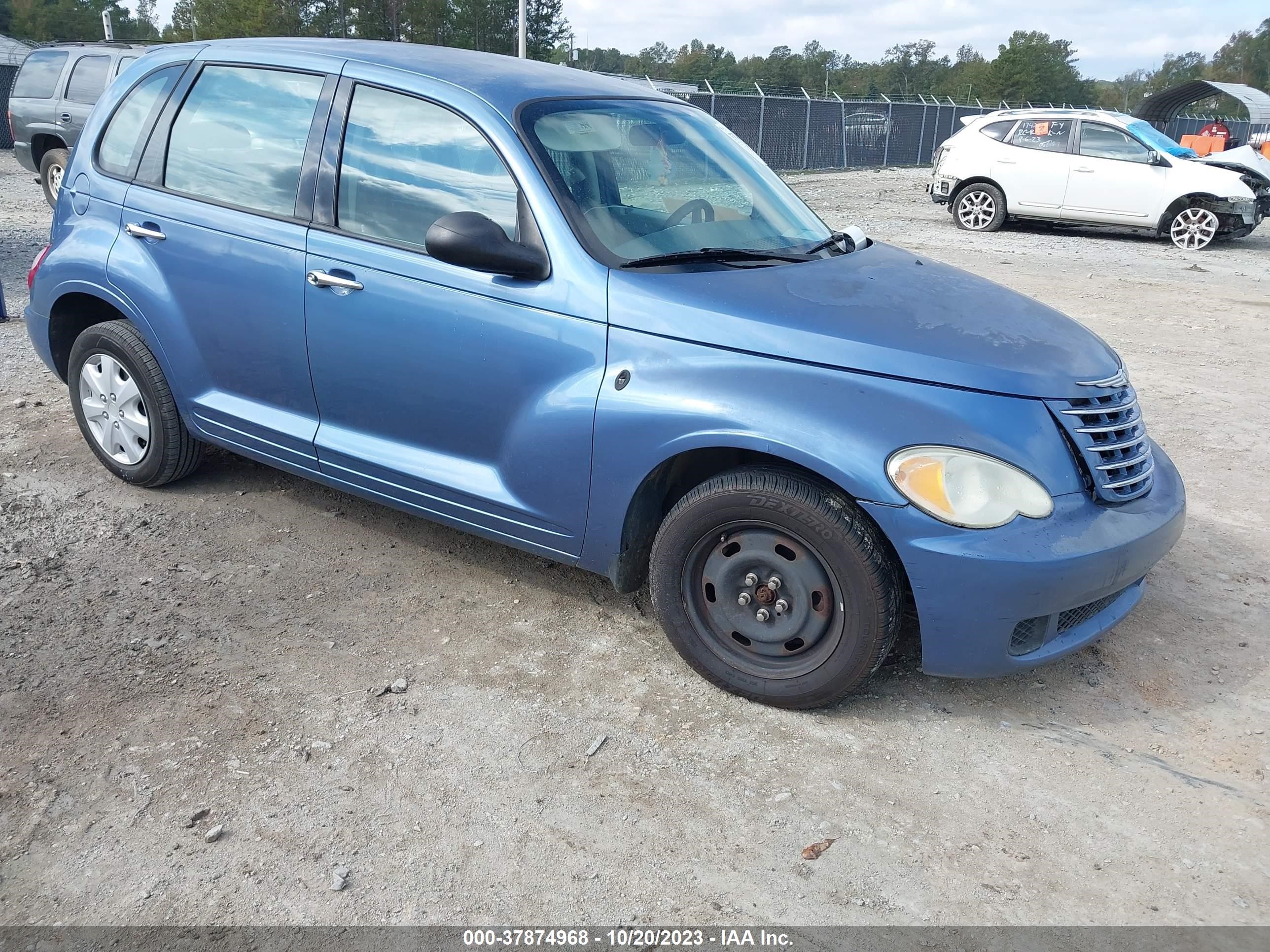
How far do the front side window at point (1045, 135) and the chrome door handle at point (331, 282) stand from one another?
13613 mm

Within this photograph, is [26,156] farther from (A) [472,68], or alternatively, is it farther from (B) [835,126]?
(B) [835,126]

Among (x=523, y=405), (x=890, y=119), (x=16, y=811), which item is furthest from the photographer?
(x=890, y=119)

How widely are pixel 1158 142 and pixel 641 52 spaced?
86.5 meters

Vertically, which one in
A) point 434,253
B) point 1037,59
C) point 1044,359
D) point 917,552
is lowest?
point 917,552

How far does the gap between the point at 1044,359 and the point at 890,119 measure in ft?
100

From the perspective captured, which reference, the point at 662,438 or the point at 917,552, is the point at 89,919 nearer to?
the point at 662,438

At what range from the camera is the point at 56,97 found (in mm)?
12750

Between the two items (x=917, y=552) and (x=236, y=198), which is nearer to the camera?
(x=917, y=552)

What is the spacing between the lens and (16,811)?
9.05 feet

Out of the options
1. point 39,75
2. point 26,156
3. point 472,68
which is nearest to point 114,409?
point 472,68

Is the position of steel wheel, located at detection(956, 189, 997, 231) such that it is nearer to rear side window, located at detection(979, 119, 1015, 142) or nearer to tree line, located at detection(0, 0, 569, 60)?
rear side window, located at detection(979, 119, 1015, 142)

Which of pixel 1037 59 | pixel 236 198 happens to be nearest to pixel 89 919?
pixel 236 198

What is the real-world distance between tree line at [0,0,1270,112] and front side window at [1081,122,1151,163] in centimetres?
2074

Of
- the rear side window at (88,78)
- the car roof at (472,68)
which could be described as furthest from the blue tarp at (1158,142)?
the rear side window at (88,78)
